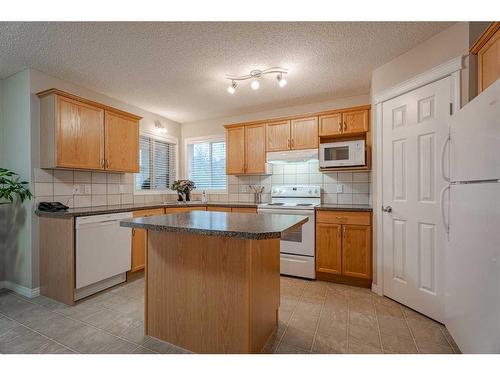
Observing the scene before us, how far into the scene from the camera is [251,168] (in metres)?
3.73

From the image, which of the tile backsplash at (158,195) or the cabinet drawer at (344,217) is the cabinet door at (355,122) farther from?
the cabinet drawer at (344,217)

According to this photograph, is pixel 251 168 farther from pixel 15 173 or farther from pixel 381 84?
pixel 15 173

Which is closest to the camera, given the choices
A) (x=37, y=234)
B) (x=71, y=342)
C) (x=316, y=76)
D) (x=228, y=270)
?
(x=228, y=270)

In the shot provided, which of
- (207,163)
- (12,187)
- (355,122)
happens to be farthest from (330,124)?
(12,187)

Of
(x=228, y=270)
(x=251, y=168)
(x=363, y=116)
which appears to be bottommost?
(x=228, y=270)

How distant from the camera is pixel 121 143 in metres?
3.12

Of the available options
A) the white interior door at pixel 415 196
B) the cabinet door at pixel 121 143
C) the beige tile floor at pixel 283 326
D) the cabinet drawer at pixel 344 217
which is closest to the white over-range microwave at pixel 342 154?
the white interior door at pixel 415 196

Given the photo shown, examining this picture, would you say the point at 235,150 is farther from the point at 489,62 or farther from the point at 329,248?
the point at 489,62

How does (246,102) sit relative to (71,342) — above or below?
above

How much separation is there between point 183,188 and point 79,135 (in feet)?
5.90

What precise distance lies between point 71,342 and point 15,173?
77.3 inches

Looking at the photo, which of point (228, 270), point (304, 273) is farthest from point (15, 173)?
point (304, 273)
